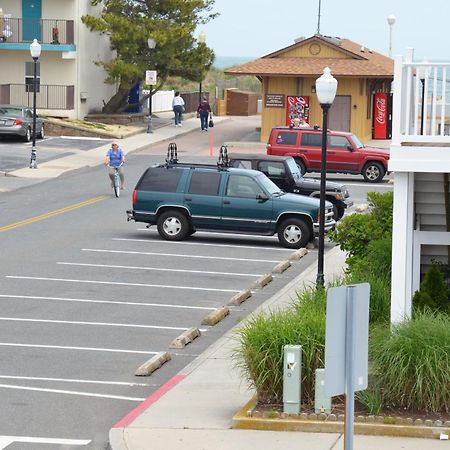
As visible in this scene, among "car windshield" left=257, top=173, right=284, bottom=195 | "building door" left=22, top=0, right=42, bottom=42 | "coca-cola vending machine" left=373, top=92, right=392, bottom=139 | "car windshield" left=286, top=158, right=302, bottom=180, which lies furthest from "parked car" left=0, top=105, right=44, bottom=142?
"car windshield" left=257, top=173, right=284, bottom=195

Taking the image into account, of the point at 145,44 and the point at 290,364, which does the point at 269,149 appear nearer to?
the point at 145,44

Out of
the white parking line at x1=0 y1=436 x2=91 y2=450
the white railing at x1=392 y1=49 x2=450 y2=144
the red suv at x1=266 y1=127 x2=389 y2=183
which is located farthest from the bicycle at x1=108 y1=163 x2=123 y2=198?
the white parking line at x1=0 y1=436 x2=91 y2=450

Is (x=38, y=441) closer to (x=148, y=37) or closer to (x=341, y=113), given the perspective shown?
(x=341, y=113)

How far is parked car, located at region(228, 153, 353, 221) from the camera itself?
31047 mm

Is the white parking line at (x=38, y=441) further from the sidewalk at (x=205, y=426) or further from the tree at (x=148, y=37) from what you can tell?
the tree at (x=148, y=37)

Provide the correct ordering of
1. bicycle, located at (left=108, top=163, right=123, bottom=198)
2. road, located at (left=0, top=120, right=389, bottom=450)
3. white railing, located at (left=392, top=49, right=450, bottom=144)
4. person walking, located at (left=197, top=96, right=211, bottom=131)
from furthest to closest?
person walking, located at (left=197, top=96, right=211, bottom=131) → bicycle, located at (left=108, top=163, right=123, bottom=198) → white railing, located at (left=392, top=49, right=450, bottom=144) → road, located at (left=0, top=120, right=389, bottom=450)

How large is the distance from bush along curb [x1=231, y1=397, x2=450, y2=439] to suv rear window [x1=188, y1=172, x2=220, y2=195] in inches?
590

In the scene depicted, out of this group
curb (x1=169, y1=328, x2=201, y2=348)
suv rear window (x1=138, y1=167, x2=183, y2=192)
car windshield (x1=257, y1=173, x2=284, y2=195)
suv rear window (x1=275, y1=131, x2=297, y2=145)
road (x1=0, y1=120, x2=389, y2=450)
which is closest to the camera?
road (x1=0, y1=120, x2=389, y2=450)

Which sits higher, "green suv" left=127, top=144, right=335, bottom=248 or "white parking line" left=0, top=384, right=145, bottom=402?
"green suv" left=127, top=144, right=335, bottom=248

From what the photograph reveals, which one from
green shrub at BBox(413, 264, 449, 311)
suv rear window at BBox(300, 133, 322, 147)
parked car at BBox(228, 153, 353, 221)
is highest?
suv rear window at BBox(300, 133, 322, 147)

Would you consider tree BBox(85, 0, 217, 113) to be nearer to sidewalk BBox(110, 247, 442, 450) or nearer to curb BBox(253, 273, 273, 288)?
curb BBox(253, 273, 273, 288)

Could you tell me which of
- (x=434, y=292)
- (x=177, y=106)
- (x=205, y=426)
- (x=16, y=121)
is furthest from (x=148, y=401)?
(x=177, y=106)

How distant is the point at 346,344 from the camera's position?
8422 mm

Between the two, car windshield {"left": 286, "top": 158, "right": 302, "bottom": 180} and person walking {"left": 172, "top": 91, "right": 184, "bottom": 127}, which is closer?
car windshield {"left": 286, "top": 158, "right": 302, "bottom": 180}
